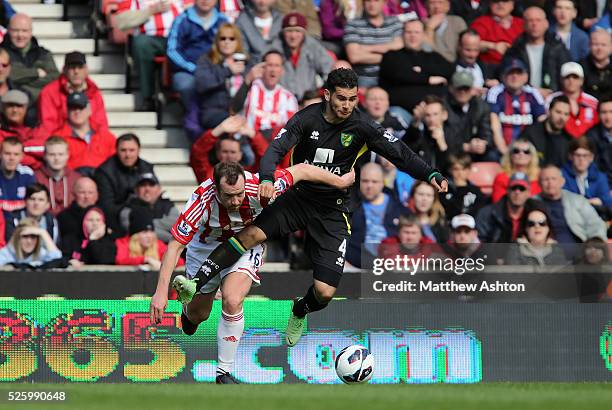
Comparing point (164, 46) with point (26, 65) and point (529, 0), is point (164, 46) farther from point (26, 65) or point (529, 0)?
point (529, 0)

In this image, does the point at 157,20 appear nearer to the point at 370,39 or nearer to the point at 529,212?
the point at 370,39

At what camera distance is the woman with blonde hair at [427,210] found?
16.7 metres

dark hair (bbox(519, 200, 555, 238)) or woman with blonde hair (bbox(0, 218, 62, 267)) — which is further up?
dark hair (bbox(519, 200, 555, 238))

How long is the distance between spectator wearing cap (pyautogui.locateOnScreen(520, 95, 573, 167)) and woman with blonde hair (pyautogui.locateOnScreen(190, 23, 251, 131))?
368cm

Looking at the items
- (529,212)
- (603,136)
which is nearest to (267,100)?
(529,212)

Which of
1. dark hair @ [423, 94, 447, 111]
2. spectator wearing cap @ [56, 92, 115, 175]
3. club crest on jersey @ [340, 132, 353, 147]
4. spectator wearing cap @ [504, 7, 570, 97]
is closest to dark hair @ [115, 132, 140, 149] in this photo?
spectator wearing cap @ [56, 92, 115, 175]

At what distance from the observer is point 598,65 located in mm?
19266

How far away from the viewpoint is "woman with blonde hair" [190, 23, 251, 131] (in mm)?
17797

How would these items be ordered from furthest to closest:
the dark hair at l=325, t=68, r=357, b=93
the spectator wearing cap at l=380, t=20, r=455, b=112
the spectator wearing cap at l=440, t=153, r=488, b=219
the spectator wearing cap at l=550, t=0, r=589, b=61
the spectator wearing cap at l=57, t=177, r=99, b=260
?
the spectator wearing cap at l=550, t=0, r=589, b=61 < the spectator wearing cap at l=380, t=20, r=455, b=112 < the spectator wearing cap at l=440, t=153, r=488, b=219 < the spectator wearing cap at l=57, t=177, r=99, b=260 < the dark hair at l=325, t=68, r=357, b=93

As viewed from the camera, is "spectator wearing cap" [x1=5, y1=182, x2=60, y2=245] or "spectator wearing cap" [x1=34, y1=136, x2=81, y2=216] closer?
"spectator wearing cap" [x1=5, y1=182, x2=60, y2=245]

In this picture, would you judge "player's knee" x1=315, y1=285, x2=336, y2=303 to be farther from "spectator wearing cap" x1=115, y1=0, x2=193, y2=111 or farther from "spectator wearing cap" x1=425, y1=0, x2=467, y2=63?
"spectator wearing cap" x1=425, y1=0, x2=467, y2=63

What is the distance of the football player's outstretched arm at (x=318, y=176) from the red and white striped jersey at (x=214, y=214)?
0.53 ft

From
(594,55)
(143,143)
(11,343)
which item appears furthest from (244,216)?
(594,55)

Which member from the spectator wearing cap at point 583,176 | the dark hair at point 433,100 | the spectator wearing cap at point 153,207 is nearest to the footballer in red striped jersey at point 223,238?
the spectator wearing cap at point 153,207
